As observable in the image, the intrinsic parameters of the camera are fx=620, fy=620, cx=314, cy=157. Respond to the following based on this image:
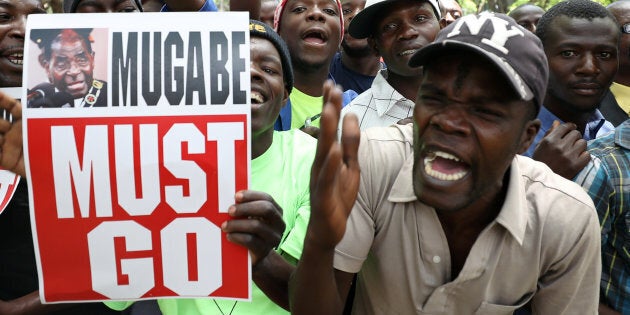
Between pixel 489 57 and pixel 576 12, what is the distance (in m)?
1.60

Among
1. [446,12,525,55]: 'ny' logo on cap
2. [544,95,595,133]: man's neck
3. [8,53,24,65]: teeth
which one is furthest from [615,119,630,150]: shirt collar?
[8,53,24,65]: teeth

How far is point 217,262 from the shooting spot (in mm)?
1985

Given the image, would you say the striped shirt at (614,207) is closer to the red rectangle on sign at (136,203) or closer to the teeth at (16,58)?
the red rectangle on sign at (136,203)

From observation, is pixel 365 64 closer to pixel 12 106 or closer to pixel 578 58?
pixel 578 58

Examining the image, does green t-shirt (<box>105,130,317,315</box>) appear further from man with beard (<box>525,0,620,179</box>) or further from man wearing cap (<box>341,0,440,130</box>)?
man with beard (<box>525,0,620,179</box>)

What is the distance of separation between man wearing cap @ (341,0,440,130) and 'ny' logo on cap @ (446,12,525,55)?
1369mm

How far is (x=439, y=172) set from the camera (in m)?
1.87

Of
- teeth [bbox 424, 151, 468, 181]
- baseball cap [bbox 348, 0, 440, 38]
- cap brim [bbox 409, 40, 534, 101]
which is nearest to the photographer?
cap brim [bbox 409, 40, 534, 101]

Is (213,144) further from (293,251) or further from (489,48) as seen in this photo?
(489,48)

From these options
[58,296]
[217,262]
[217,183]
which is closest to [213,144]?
[217,183]

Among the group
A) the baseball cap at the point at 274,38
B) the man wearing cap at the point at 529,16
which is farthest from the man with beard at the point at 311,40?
the man wearing cap at the point at 529,16

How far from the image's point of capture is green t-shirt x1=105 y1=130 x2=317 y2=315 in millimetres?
2209

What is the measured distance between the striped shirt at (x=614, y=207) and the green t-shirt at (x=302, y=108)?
4.92ft

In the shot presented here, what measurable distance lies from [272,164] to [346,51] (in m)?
2.29
